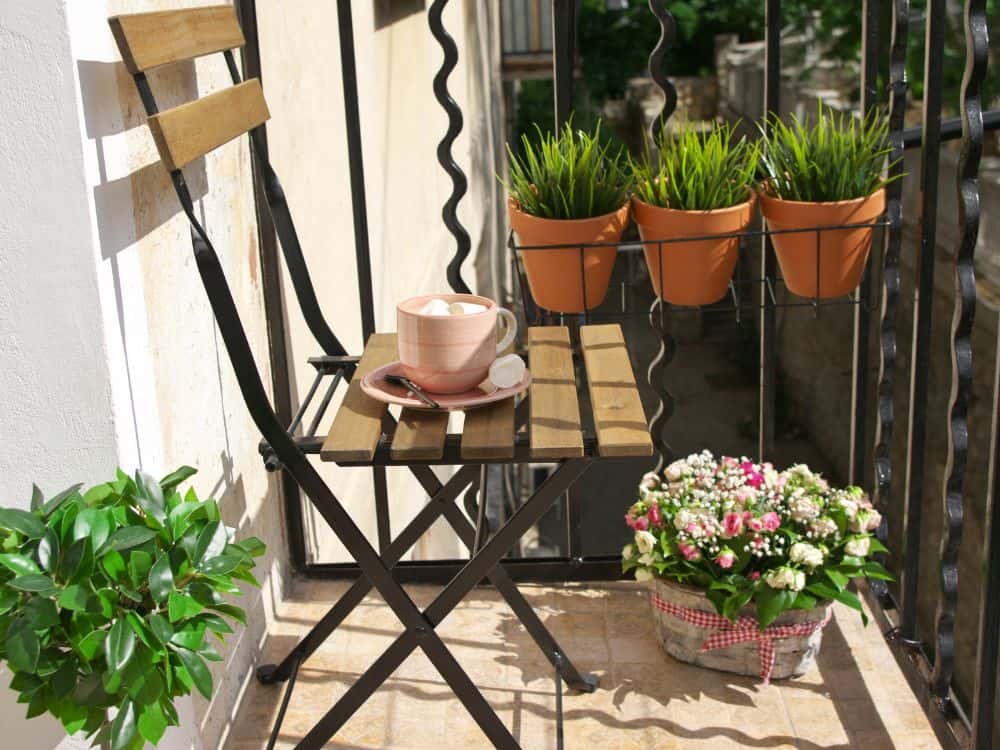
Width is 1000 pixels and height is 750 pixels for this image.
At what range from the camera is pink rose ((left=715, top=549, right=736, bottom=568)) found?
221 cm

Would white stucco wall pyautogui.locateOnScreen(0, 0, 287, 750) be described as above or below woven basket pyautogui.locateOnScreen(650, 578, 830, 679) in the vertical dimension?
above

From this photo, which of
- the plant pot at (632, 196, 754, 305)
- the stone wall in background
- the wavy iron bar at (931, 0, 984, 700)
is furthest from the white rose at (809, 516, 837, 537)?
the stone wall in background

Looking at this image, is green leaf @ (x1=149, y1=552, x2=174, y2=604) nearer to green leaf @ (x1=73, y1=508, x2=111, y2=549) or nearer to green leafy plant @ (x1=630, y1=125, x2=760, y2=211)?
green leaf @ (x1=73, y1=508, x2=111, y2=549)

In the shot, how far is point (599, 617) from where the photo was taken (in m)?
2.54

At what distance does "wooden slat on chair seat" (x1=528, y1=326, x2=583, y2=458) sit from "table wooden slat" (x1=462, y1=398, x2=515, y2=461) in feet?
0.11

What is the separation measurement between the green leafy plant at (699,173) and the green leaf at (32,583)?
1243 millimetres

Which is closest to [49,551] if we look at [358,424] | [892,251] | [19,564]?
[19,564]

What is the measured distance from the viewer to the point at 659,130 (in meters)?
2.27

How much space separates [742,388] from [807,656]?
10.7 m

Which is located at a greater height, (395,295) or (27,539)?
(27,539)

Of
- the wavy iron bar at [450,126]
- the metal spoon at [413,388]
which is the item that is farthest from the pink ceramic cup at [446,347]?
the wavy iron bar at [450,126]

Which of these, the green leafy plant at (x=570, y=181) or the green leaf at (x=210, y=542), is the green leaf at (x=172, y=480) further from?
the green leafy plant at (x=570, y=181)

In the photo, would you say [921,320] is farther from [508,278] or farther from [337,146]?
[508,278]

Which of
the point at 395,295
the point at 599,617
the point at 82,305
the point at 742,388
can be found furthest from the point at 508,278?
the point at 82,305
